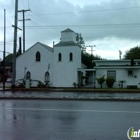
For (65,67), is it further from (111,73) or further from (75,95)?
(75,95)

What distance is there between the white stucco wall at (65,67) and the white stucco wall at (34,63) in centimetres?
107

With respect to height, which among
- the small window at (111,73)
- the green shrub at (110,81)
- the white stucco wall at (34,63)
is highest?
the white stucco wall at (34,63)

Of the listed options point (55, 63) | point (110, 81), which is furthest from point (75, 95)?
point (55, 63)

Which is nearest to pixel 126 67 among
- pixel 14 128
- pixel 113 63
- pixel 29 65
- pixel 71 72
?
pixel 113 63

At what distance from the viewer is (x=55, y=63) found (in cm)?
4078

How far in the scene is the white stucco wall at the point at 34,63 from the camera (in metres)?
41.6

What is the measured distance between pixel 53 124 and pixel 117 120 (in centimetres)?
244

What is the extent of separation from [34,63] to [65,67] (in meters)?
5.64

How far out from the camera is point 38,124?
28.7 feet

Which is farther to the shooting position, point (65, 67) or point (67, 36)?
point (67, 36)

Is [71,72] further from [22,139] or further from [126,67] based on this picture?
[22,139]

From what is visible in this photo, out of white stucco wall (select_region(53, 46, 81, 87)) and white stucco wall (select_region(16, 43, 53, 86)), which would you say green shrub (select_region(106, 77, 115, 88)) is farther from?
white stucco wall (select_region(16, 43, 53, 86))

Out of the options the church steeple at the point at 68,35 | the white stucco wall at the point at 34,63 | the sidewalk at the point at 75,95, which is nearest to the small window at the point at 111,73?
the church steeple at the point at 68,35

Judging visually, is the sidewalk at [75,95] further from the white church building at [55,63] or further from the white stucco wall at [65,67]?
the white church building at [55,63]
